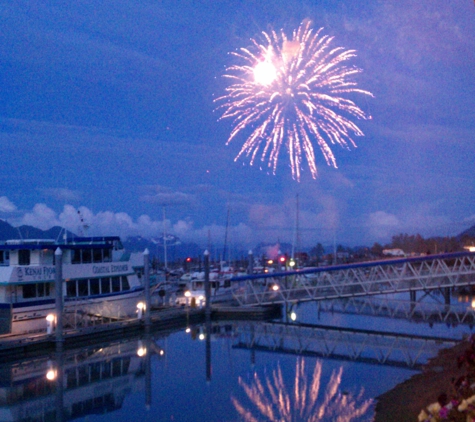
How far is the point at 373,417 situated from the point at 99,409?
7381 mm

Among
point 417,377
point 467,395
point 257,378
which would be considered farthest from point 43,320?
point 467,395

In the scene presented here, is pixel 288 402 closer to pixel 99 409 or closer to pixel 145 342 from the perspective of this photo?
pixel 99 409

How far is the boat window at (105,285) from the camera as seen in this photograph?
29.7m

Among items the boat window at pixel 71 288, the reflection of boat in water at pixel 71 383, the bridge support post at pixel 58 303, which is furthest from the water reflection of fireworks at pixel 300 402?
the boat window at pixel 71 288

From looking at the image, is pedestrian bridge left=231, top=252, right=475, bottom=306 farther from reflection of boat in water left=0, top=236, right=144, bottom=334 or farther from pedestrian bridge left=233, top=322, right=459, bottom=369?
reflection of boat in water left=0, top=236, right=144, bottom=334

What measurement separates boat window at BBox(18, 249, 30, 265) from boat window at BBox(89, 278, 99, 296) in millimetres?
3500

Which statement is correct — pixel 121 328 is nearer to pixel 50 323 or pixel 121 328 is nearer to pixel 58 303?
pixel 50 323

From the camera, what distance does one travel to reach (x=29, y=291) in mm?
25438

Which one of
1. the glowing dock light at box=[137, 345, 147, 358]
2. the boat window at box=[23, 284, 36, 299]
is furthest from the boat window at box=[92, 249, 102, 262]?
the glowing dock light at box=[137, 345, 147, 358]

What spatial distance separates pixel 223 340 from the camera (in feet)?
86.3

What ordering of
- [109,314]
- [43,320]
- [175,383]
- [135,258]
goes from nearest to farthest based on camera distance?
[175,383] → [43,320] → [109,314] → [135,258]

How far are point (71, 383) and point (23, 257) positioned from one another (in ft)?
31.0

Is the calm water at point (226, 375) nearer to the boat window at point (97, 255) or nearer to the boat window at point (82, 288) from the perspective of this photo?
the boat window at point (82, 288)

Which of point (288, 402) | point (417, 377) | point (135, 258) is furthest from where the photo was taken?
point (135, 258)
